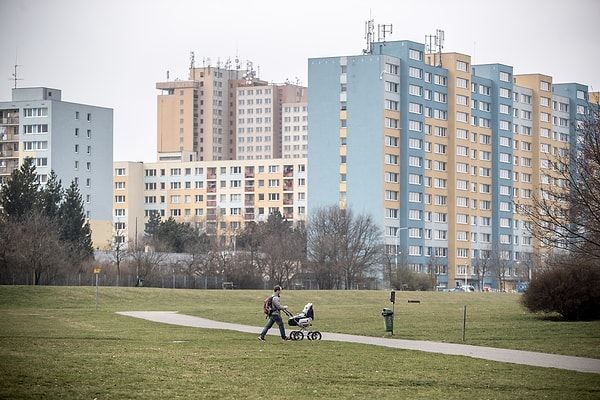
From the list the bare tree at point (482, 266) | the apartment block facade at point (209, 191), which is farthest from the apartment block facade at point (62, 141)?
the bare tree at point (482, 266)

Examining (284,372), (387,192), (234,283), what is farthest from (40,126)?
(284,372)

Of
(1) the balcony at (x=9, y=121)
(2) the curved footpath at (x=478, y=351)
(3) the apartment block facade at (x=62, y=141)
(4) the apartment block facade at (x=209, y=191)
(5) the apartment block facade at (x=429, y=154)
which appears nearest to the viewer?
(2) the curved footpath at (x=478, y=351)

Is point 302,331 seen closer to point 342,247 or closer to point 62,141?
point 342,247

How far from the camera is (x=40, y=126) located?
156 metres

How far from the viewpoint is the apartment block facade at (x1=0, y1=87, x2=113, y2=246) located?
511ft

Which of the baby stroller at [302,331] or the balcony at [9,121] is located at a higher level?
the balcony at [9,121]

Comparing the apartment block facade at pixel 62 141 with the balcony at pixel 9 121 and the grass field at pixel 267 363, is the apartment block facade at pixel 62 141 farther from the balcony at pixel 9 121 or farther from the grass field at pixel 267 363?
the grass field at pixel 267 363

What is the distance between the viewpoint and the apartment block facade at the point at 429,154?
133500 millimetres

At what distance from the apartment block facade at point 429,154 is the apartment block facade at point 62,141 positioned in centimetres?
3599

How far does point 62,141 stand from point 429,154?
52.5 metres

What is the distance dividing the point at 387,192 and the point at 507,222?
2330cm

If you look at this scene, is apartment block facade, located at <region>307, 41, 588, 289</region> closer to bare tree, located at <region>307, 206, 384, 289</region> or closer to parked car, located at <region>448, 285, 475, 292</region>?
parked car, located at <region>448, 285, 475, 292</region>

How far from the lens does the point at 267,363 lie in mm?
27562

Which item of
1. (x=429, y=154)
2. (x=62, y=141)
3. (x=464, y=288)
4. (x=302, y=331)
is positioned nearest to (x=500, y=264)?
(x=464, y=288)
